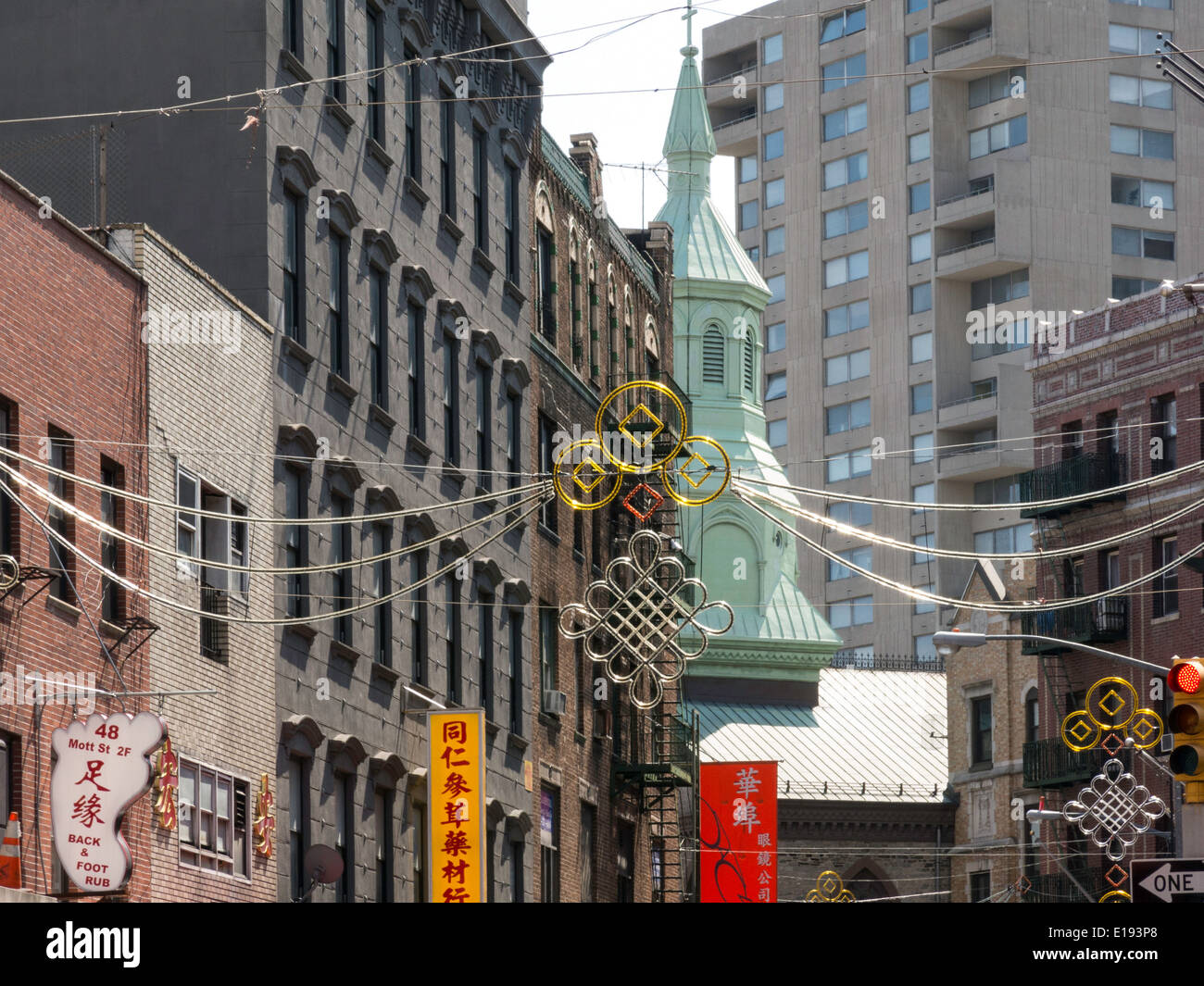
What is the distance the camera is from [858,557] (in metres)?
127

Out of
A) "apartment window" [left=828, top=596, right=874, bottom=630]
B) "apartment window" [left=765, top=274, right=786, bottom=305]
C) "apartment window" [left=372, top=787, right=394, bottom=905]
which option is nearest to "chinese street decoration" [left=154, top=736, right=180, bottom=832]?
"apartment window" [left=372, top=787, right=394, bottom=905]

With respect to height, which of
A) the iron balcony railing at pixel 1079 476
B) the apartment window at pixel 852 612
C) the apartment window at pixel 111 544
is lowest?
the apartment window at pixel 111 544

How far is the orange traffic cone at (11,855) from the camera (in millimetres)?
29766

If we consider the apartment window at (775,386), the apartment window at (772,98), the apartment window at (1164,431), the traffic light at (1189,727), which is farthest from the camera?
the apartment window at (772,98)

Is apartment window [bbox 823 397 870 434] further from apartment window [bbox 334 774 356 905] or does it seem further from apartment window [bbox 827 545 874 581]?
apartment window [bbox 334 774 356 905]

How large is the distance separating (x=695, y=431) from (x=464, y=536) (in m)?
42.1

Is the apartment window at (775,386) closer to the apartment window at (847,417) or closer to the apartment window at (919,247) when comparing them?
the apartment window at (847,417)

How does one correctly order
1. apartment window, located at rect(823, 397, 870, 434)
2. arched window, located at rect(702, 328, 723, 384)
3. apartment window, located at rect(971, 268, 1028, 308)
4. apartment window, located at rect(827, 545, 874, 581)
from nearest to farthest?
arched window, located at rect(702, 328, 723, 384) → apartment window, located at rect(971, 268, 1028, 308) → apartment window, located at rect(827, 545, 874, 581) → apartment window, located at rect(823, 397, 870, 434)

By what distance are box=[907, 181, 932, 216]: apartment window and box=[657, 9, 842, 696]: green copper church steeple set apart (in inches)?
1202

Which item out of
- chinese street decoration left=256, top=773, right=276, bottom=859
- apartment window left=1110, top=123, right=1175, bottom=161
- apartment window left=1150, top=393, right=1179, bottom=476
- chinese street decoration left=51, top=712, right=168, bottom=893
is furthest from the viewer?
apartment window left=1110, top=123, right=1175, bottom=161

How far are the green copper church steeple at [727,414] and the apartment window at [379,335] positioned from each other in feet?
139

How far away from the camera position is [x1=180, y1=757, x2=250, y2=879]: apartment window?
3444cm

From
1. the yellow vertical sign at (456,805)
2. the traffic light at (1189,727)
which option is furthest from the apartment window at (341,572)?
the traffic light at (1189,727)

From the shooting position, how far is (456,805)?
42500 mm
